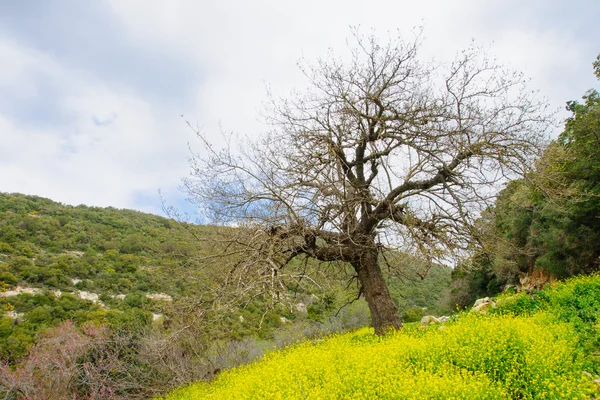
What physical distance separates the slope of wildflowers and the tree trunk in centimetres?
159

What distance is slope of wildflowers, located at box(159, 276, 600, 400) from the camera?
4449mm

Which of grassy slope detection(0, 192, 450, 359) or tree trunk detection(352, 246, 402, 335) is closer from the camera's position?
tree trunk detection(352, 246, 402, 335)

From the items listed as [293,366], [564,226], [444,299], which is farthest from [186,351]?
[444,299]

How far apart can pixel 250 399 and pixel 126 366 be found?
9692mm

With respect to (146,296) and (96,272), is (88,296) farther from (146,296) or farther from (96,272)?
(146,296)

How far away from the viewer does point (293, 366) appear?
721cm

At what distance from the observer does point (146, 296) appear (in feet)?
73.2

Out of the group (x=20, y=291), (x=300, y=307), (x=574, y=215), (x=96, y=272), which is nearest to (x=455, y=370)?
Answer: (x=300, y=307)

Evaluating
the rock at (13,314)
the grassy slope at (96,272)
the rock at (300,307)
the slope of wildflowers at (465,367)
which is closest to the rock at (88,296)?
the grassy slope at (96,272)

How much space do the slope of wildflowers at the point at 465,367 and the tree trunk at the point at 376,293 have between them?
5.21ft

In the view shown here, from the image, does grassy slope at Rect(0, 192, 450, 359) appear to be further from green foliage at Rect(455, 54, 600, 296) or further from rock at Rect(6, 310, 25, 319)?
green foliage at Rect(455, 54, 600, 296)

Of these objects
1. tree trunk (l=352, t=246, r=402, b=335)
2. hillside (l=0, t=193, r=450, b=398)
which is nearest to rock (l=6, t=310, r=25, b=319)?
hillside (l=0, t=193, r=450, b=398)

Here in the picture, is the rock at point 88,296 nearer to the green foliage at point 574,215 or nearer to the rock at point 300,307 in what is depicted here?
the rock at point 300,307

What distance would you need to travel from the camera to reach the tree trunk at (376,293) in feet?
31.3
